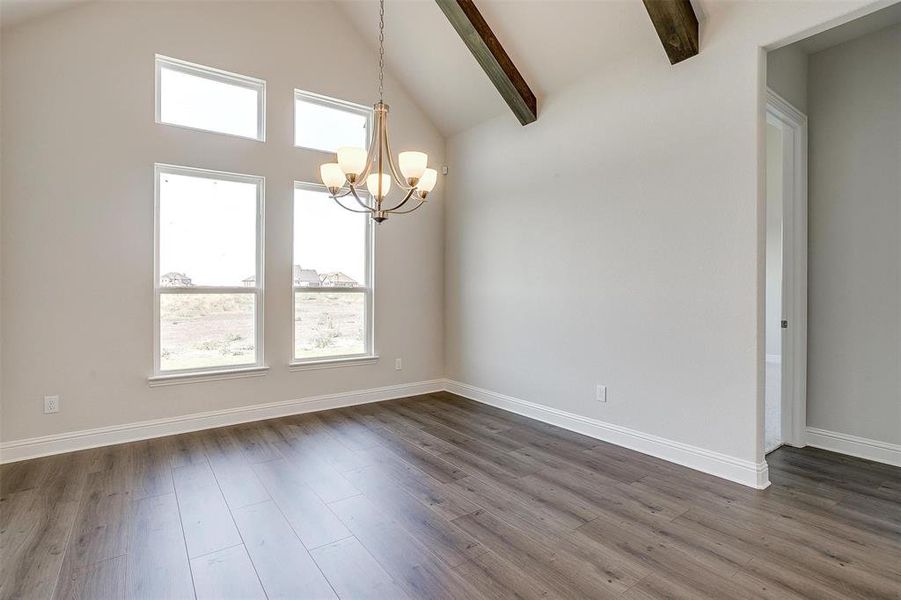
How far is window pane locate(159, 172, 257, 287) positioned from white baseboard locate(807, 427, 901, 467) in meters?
4.91

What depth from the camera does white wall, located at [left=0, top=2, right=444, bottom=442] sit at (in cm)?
323

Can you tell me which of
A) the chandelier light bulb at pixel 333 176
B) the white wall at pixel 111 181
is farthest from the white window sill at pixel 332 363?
the chandelier light bulb at pixel 333 176

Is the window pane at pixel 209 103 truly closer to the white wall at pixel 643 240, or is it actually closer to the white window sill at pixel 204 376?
the white window sill at pixel 204 376

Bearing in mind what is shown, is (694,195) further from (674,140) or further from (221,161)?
(221,161)

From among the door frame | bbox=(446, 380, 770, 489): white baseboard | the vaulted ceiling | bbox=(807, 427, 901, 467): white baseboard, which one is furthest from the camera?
the door frame

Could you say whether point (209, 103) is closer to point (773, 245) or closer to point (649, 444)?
point (649, 444)

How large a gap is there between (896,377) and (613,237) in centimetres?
215

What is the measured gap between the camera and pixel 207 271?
401 cm

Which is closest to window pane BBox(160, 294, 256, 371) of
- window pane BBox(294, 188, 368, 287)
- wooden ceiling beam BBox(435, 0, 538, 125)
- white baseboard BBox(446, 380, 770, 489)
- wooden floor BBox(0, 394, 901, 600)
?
window pane BBox(294, 188, 368, 287)

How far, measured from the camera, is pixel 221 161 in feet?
13.1

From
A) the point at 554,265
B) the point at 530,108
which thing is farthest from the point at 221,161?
the point at 554,265

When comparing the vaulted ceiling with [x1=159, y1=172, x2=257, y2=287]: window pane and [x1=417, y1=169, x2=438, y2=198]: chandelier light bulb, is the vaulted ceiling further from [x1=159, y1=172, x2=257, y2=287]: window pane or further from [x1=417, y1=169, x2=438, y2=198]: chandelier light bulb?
[x1=417, y1=169, x2=438, y2=198]: chandelier light bulb

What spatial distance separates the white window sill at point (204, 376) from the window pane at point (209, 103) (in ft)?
6.93

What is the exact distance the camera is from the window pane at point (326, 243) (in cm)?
450
